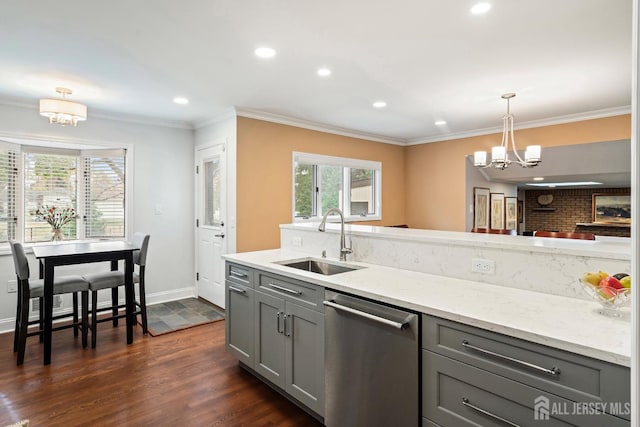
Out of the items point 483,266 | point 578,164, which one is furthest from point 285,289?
point 578,164

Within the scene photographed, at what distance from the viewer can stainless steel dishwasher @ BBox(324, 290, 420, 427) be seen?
63.5 inches

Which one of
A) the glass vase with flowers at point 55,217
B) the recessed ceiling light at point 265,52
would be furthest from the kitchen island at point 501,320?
the glass vase with flowers at point 55,217

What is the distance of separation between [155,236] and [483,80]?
4265 mm

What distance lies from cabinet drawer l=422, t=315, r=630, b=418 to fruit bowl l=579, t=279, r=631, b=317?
1.24ft

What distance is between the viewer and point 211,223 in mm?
4738

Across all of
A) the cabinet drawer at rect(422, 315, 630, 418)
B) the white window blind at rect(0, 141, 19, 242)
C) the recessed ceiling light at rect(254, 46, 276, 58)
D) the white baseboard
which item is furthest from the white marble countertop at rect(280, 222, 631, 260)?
the white window blind at rect(0, 141, 19, 242)

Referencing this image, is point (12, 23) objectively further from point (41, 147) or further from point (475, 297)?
point (475, 297)

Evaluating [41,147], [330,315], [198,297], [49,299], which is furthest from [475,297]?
[41,147]

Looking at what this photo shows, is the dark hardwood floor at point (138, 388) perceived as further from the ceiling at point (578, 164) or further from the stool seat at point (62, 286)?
the ceiling at point (578, 164)

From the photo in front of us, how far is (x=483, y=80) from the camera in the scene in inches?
129

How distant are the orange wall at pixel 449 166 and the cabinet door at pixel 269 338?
419cm

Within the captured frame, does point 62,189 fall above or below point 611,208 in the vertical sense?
above

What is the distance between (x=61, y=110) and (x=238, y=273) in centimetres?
228

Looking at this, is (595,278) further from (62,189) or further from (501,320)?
(62,189)
